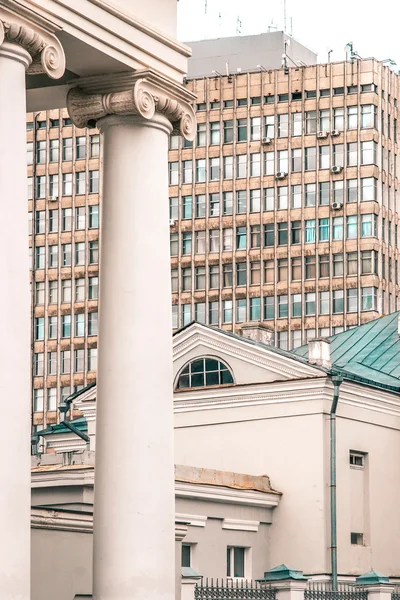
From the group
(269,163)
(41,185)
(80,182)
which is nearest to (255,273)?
(269,163)

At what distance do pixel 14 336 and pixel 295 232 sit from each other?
10882 centimetres

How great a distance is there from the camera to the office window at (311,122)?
12656 centimetres

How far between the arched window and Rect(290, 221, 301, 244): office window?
7033cm

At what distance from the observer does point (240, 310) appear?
12800 cm

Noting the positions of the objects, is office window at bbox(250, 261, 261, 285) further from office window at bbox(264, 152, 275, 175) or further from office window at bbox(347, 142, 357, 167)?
office window at bbox(347, 142, 357, 167)

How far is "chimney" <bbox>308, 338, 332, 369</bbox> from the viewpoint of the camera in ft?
185

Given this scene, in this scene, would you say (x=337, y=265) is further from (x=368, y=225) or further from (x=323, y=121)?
(x=323, y=121)

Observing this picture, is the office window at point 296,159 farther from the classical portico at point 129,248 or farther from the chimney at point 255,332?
the classical portico at point 129,248

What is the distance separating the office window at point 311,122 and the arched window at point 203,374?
7257 cm

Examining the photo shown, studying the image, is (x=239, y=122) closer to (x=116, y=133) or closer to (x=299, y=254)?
(x=299, y=254)

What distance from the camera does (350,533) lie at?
5338 centimetres

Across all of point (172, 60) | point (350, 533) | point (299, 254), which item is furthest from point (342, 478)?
point (299, 254)

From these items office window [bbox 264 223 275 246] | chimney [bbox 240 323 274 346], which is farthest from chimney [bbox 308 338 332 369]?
office window [bbox 264 223 275 246]

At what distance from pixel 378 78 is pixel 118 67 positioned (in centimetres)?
10740
